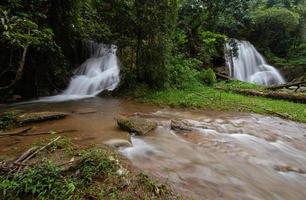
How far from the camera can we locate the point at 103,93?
1102 cm

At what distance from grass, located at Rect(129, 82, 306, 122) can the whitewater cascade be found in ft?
7.80

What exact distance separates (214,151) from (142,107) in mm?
4059

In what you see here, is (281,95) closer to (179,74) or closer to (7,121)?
(179,74)

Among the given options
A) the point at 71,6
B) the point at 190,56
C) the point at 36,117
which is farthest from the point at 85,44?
the point at 36,117

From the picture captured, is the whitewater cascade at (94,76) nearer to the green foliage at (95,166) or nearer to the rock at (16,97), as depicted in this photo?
the rock at (16,97)

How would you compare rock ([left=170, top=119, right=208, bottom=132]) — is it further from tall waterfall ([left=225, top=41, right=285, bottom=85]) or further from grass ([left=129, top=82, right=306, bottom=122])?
tall waterfall ([left=225, top=41, right=285, bottom=85])

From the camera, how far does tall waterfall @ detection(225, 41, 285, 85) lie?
679 inches

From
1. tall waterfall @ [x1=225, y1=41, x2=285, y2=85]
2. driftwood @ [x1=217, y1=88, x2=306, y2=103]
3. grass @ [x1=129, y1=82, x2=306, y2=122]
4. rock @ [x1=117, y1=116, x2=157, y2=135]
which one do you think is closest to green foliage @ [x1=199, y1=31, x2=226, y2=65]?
tall waterfall @ [x1=225, y1=41, x2=285, y2=85]

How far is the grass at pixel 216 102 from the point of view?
8422 mm

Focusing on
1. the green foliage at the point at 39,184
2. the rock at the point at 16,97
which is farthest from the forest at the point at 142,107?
the rock at the point at 16,97

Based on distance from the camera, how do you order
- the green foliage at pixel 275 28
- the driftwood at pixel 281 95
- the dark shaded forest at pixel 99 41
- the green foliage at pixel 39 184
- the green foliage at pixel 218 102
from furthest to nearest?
the green foliage at pixel 275 28 → the driftwood at pixel 281 95 → the dark shaded forest at pixel 99 41 → the green foliage at pixel 218 102 → the green foliage at pixel 39 184

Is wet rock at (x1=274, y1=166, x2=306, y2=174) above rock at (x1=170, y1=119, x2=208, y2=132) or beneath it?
beneath

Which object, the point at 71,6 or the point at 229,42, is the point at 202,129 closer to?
the point at 71,6

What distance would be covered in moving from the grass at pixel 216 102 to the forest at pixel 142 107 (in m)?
0.05
